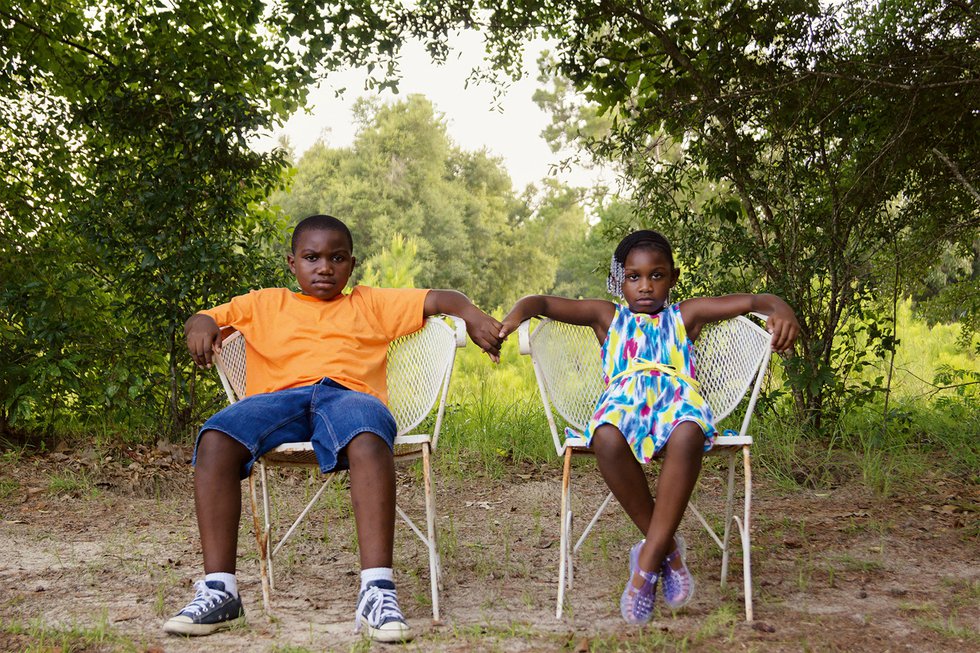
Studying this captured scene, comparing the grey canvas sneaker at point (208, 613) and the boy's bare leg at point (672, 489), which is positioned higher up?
the boy's bare leg at point (672, 489)

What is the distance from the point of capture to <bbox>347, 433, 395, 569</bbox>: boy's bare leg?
2729 mm

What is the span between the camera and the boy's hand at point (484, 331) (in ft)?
9.98

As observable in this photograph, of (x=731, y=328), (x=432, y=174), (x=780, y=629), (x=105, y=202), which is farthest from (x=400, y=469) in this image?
(x=432, y=174)

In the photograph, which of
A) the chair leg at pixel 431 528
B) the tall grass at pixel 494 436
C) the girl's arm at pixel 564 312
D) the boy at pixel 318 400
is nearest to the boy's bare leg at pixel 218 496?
the boy at pixel 318 400

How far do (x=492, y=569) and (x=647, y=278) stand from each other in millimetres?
1269

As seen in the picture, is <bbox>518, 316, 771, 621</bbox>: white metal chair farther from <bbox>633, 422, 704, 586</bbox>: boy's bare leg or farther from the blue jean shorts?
the blue jean shorts

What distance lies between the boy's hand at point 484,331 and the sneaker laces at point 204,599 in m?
1.10

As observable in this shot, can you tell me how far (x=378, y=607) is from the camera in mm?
2625

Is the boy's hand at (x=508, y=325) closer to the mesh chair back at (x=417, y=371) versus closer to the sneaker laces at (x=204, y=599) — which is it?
the mesh chair back at (x=417, y=371)

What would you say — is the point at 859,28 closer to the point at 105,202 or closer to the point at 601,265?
the point at 601,265

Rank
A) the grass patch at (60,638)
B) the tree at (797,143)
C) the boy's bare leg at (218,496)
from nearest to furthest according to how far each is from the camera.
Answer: the grass patch at (60,638), the boy's bare leg at (218,496), the tree at (797,143)

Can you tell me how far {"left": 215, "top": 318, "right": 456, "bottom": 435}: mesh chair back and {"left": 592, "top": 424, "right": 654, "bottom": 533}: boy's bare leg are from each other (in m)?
0.59

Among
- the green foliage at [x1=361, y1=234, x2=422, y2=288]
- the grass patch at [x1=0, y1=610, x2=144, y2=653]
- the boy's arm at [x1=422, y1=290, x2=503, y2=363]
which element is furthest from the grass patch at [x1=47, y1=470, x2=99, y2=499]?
the green foliage at [x1=361, y1=234, x2=422, y2=288]

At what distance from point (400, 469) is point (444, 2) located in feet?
9.13
